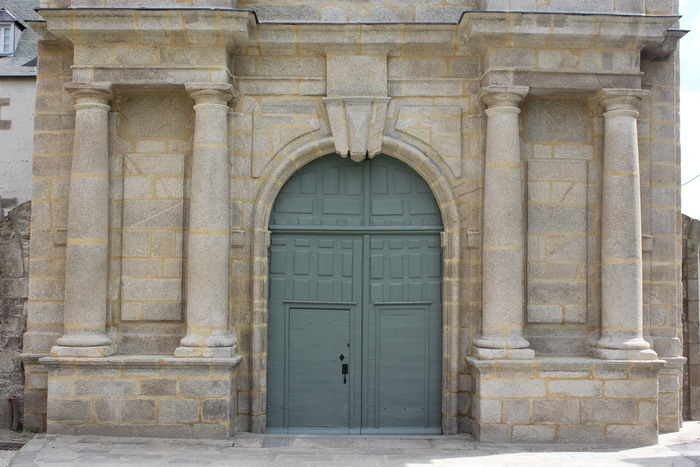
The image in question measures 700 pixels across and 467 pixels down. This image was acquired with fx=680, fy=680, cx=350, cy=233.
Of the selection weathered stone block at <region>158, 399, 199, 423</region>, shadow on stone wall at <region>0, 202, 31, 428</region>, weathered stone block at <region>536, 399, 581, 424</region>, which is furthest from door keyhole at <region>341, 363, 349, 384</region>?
shadow on stone wall at <region>0, 202, 31, 428</region>

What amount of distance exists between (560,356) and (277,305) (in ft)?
9.47

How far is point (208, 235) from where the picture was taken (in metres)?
6.50

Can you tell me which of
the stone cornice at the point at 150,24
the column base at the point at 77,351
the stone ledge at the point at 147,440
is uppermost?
the stone cornice at the point at 150,24

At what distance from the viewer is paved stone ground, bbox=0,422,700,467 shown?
5.84m

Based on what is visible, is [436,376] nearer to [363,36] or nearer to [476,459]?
[476,459]

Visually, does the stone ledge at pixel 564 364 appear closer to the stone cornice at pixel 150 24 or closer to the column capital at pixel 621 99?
the column capital at pixel 621 99

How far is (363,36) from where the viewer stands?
6.73 m

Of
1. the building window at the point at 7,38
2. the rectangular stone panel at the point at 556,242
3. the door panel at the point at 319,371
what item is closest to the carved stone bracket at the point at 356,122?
the rectangular stone panel at the point at 556,242

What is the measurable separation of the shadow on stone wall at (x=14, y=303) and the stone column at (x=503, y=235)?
4711mm

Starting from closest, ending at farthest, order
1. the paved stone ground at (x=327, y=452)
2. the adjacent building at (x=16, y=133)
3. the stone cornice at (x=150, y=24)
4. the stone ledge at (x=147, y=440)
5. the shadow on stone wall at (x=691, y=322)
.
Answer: the paved stone ground at (x=327, y=452), the stone ledge at (x=147, y=440), the stone cornice at (x=150, y=24), the shadow on stone wall at (x=691, y=322), the adjacent building at (x=16, y=133)

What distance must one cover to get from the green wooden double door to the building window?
45.0 feet

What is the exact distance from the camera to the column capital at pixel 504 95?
654 cm

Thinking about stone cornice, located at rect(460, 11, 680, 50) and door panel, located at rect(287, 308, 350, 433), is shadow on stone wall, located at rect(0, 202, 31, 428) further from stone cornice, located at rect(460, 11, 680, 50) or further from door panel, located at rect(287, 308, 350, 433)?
stone cornice, located at rect(460, 11, 680, 50)

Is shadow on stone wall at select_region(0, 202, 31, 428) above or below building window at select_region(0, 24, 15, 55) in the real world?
below
